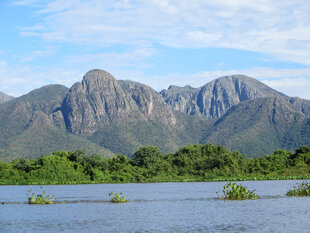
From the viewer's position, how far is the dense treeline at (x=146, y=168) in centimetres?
11550

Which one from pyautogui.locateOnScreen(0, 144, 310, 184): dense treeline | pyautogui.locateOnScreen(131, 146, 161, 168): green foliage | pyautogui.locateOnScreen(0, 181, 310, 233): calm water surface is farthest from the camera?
pyautogui.locateOnScreen(131, 146, 161, 168): green foliage

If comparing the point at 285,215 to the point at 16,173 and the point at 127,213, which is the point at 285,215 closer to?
the point at 127,213

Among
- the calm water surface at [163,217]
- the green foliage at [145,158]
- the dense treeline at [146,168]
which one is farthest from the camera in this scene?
the green foliage at [145,158]

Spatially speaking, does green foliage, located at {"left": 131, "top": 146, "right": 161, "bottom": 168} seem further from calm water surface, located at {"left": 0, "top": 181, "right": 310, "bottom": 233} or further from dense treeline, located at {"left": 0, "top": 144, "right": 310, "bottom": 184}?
calm water surface, located at {"left": 0, "top": 181, "right": 310, "bottom": 233}

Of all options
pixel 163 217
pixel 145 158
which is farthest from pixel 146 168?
pixel 163 217

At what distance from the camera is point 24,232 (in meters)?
32.5

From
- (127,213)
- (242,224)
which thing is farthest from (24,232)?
(242,224)

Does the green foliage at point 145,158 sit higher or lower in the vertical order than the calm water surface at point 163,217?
higher

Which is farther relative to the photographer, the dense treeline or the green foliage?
the green foliage

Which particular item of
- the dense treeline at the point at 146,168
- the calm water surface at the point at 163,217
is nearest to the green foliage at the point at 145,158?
the dense treeline at the point at 146,168

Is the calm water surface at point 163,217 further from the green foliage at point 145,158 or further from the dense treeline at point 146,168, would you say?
the green foliage at point 145,158

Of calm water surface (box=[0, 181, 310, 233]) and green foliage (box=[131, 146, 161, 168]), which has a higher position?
green foliage (box=[131, 146, 161, 168])

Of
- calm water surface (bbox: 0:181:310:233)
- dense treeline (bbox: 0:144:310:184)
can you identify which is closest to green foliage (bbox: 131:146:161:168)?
dense treeline (bbox: 0:144:310:184)

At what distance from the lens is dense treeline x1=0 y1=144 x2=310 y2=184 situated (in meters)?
116
